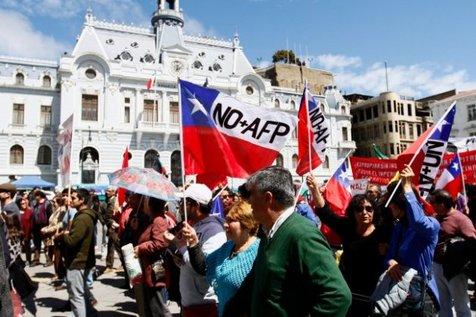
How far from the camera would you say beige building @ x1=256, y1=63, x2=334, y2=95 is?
164 feet

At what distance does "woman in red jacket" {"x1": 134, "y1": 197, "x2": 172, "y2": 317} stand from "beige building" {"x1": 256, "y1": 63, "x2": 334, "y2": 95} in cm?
4511

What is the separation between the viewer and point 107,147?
33156mm

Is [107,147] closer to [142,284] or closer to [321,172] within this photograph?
[321,172]

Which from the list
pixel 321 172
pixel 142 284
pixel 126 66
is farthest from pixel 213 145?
pixel 321 172

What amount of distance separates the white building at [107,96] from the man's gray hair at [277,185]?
95.0 feet

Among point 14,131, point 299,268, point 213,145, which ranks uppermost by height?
point 14,131

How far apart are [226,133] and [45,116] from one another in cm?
3245

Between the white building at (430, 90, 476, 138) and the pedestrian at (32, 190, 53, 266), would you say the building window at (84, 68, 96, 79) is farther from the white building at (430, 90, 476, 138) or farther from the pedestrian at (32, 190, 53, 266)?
the white building at (430, 90, 476, 138)

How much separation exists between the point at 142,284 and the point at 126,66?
33135 millimetres

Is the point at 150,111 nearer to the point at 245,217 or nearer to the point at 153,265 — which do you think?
the point at 153,265

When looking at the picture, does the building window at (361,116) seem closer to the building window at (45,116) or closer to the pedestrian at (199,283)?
the building window at (45,116)

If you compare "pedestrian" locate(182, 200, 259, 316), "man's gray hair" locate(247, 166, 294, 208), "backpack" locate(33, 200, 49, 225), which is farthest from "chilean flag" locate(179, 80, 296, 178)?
"backpack" locate(33, 200, 49, 225)

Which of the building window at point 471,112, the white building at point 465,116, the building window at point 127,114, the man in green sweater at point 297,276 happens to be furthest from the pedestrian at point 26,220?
the building window at point 471,112

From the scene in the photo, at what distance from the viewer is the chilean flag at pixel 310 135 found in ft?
19.8
